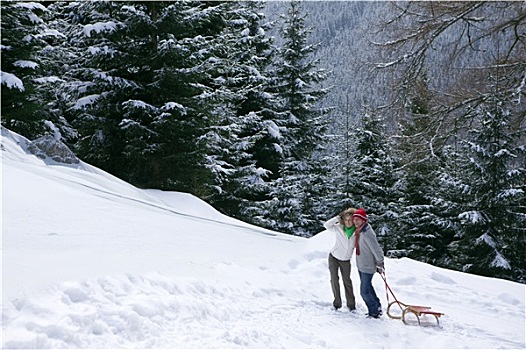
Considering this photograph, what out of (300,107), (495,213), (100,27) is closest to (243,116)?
(300,107)

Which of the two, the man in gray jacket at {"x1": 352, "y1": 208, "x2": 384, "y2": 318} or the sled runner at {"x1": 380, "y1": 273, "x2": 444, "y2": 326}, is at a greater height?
the man in gray jacket at {"x1": 352, "y1": 208, "x2": 384, "y2": 318}

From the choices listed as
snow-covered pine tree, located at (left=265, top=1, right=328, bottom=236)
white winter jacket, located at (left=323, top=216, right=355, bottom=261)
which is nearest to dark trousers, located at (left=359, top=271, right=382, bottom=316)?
white winter jacket, located at (left=323, top=216, right=355, bottom=261)

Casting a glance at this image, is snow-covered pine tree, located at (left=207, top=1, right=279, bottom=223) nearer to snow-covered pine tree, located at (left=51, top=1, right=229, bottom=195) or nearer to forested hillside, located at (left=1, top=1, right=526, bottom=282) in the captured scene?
forested hillside, located at (left=1, top=1, right=526, bottom=282)

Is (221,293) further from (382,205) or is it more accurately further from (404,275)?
(382,205)

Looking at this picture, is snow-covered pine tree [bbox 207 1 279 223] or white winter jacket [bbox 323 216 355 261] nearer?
white winter jacket [bbox 323 216 355 261]

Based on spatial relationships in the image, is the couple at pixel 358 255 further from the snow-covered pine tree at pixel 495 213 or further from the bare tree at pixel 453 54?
the snow-covered pine tree at pixel 495 213

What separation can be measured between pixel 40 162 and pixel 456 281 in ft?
33.0

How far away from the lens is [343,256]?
6621mm

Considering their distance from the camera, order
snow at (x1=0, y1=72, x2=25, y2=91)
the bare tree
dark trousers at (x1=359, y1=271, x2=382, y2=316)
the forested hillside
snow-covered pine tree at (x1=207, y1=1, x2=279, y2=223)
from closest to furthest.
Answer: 1. the bare tree
2. dark trousers at (x1=359, y1=271, x2=382, y2=316)
3. the forested hillside
4. snow at (x1=0, y1=72, x2=25, y2=91)
5. snow-covered pine tree at (x1=207, y1=1, x2=279, y2=223)

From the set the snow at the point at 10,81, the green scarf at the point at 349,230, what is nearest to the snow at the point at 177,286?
the green scarf at the point at 349,230

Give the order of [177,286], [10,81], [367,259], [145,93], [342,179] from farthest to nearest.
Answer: [342,179]
[145,93]
[10,81]
[367,259]
[177,286]

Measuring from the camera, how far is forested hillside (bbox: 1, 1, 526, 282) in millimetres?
6488

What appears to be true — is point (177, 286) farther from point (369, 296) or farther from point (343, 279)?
point (369, 296)

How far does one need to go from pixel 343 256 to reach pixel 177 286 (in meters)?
2.44
